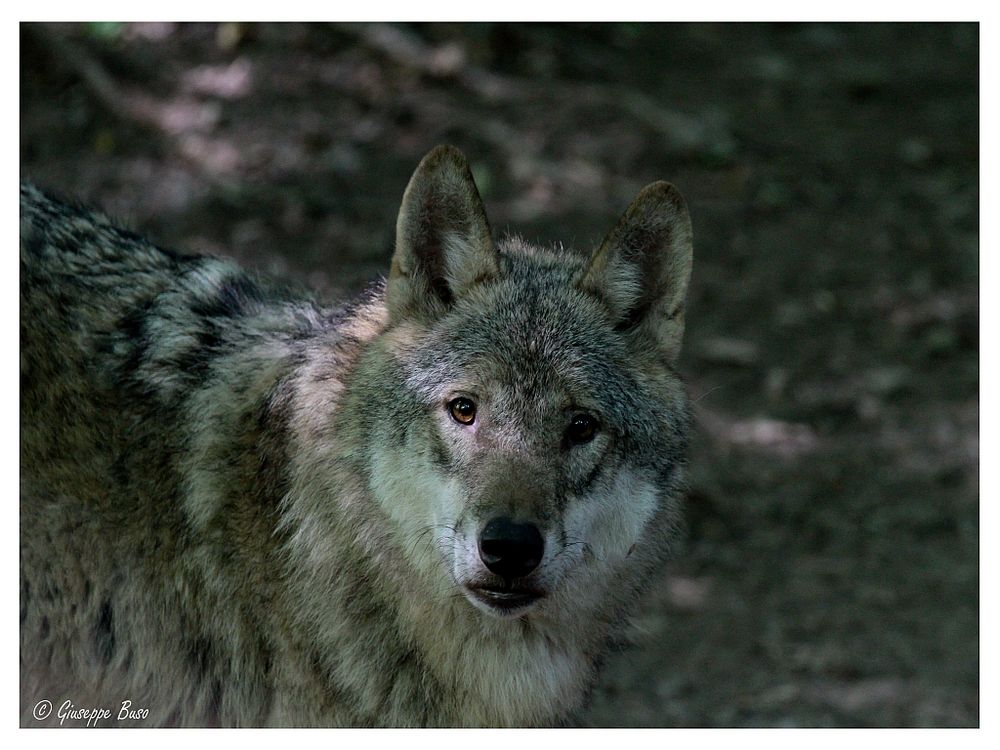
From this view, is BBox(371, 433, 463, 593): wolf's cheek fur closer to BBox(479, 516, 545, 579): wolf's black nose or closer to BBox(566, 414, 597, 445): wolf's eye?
BBox(479, 516, 545, 579): wolf's black nose

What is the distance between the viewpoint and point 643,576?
471 centimetres

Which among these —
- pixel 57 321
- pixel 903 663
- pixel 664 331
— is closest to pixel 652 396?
pixel 664 331

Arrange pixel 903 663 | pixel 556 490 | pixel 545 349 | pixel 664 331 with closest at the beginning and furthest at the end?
pixel 556 490, pixel 545 349, pixel 664 331, pixel 903 663

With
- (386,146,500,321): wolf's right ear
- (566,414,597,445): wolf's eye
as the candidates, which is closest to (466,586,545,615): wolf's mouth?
(566,414,597,445): wolf's eye

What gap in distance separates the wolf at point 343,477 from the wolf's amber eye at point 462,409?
15 millimetres

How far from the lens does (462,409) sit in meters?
4.25

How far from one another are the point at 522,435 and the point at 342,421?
794mm

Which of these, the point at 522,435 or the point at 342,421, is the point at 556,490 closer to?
the point at 522,435

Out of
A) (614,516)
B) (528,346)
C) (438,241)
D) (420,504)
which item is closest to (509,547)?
(420,504)

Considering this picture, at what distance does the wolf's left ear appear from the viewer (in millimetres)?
4492

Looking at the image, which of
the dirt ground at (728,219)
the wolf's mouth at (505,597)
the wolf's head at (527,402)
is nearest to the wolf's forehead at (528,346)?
the wolf's head at (527,402)

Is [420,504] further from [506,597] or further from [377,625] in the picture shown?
[377,625]

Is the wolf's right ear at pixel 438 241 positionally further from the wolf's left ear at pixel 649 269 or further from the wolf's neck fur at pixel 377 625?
the wolf's left ear at pixel 649 269

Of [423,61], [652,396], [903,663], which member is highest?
[423,61]
